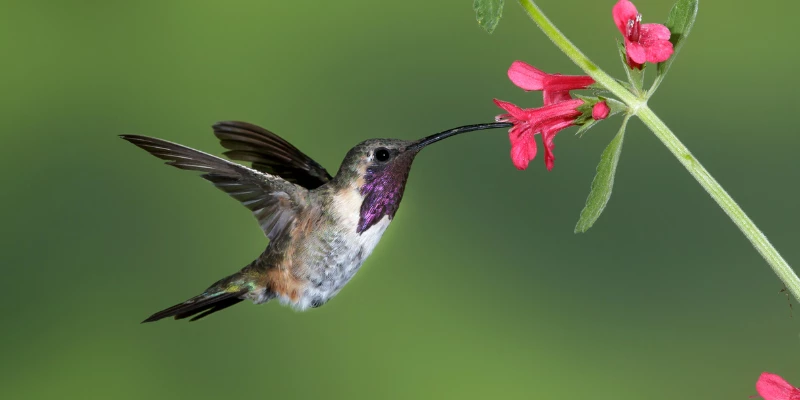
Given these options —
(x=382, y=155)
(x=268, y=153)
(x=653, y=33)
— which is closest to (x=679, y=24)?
(x=653, y=33)

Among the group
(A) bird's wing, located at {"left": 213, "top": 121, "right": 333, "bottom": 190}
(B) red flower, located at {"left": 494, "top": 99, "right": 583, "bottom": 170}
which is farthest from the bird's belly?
(B) red flower, located at {"left": 494, "top": 99, "right": 583, "bottom": 170}

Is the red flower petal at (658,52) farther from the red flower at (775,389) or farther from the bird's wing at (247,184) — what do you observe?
the bird's wing at (247,184)

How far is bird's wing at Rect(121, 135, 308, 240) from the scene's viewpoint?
0.79 m

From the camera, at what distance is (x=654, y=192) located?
1.58m

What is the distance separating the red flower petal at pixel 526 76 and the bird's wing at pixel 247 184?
0.32m

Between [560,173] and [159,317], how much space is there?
95 cm

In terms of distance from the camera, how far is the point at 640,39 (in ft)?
1.89

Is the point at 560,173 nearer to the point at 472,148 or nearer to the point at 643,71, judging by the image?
the point at 472,148

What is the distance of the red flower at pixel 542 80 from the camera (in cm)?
66

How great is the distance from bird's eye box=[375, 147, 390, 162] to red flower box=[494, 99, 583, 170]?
255 millimetres

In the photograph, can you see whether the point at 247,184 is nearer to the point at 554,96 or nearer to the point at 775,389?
the point at 554,96

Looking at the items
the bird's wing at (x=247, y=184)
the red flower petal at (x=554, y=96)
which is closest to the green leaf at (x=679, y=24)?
the red flower petal at (x=554, y=96)

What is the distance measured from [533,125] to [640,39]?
0.40 feet

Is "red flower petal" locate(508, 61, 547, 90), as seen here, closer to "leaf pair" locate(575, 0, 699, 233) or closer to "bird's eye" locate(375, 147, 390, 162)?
"leaf pair" locate(575, 0, 699, 233)
